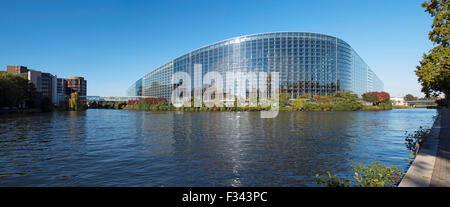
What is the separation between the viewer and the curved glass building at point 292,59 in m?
→ 114

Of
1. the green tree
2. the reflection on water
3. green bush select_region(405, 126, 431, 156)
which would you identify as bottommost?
the reflection on water

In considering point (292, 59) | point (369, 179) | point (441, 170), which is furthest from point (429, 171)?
point (292, 59)

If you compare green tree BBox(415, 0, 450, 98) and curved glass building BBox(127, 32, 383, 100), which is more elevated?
curved glass building BBox(127, 32, 383, 100)

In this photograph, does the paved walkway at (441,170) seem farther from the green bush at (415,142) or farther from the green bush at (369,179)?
the green bush at (415,142)

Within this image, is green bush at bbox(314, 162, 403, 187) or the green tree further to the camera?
the green tree

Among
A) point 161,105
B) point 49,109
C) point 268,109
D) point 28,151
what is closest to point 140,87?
point 161,105

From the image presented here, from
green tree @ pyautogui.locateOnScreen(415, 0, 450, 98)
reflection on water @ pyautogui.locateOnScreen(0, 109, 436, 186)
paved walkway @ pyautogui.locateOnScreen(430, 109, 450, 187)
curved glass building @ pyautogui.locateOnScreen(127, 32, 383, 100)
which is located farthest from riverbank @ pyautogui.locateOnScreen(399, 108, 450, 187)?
curved glass building @ pyautogui.locateOnScreen(127, 32, 383, 100)

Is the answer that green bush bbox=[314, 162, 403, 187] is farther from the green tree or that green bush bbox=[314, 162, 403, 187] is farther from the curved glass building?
the curved glass building

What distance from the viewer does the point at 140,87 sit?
629ft

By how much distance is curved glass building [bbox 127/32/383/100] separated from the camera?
114 m

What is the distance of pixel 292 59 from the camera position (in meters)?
113

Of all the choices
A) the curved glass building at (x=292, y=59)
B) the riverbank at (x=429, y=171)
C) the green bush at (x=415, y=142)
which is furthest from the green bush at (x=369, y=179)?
the curved glass building at (x=292, y=59)

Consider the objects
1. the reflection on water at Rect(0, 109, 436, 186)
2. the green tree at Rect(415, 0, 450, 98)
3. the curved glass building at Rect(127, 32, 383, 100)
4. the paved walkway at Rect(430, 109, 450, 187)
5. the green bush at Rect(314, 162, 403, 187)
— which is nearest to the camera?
the green bush at Rect(314, 162, 403, 187)
